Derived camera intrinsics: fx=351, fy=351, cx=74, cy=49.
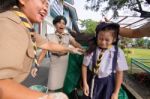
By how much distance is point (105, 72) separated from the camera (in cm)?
394

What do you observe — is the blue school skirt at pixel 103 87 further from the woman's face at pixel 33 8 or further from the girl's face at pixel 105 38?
the woman's face at pixel 33 8

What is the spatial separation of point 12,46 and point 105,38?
8.26 feet

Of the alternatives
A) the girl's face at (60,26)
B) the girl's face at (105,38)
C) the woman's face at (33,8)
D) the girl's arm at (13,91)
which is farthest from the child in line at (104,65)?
the girl's arm at (13,91)

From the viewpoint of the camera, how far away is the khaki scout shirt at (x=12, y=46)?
1439mm

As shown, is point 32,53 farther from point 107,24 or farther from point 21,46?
point 107,24

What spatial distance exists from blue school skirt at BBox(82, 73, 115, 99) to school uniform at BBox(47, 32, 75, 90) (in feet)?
5.34

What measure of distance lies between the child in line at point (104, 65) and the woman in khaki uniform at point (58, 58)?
162 centimetres

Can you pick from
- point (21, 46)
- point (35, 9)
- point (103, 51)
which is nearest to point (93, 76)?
point (103, 51)

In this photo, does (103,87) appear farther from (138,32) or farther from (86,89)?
(138,32)

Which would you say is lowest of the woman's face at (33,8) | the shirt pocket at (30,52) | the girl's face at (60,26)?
the shirt pocket at (30,52)

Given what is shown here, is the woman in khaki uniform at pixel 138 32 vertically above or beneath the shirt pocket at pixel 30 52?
above

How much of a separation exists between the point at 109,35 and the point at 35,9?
84.1 inches

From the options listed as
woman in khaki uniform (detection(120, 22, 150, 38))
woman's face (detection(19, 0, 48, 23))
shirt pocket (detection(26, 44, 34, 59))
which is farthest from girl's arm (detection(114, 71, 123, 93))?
shirt pocket (detection(26, 44, 34, 59))

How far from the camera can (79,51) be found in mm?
4426
